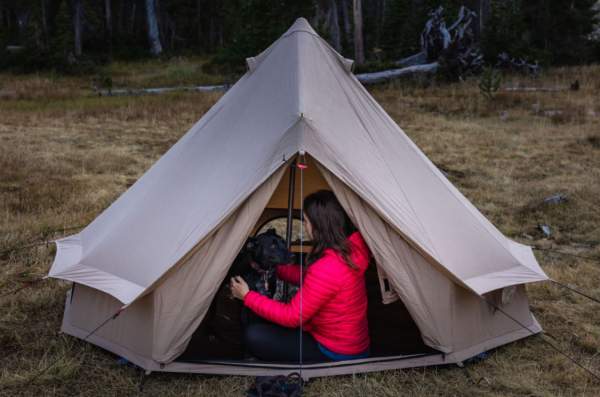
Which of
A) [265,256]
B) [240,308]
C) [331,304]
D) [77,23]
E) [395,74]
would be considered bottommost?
[240,308]

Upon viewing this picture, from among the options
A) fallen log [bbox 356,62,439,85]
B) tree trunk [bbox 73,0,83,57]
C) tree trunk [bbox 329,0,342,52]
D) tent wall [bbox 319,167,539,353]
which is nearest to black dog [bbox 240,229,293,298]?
tent wall [bbox 319,167,539,353]

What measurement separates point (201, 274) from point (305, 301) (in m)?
0.66

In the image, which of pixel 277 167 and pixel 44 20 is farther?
pixel 44 20

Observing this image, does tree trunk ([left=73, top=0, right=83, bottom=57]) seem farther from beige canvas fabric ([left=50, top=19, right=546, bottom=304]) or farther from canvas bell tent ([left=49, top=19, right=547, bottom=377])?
canvas bell tent ([left=49, top=19, right=547, bottom=377])

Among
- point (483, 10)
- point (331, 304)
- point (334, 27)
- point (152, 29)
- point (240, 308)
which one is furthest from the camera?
point (152, 29)

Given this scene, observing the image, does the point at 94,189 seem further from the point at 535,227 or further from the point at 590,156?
the point at 590,156

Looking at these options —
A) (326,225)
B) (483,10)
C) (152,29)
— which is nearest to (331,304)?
(326,225)

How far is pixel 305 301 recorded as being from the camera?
3631 mm

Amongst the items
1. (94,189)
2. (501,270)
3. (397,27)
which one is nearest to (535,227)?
(501,270)

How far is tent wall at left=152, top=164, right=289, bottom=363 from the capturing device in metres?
3.81

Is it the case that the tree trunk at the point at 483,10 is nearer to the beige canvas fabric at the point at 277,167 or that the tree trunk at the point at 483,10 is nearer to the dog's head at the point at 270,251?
the beige canvas fabric at the point at 277,167

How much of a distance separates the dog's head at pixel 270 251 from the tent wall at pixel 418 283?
18.1 inches

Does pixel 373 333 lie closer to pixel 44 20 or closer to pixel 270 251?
pixel 270 251

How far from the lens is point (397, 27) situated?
3083 centimetres
